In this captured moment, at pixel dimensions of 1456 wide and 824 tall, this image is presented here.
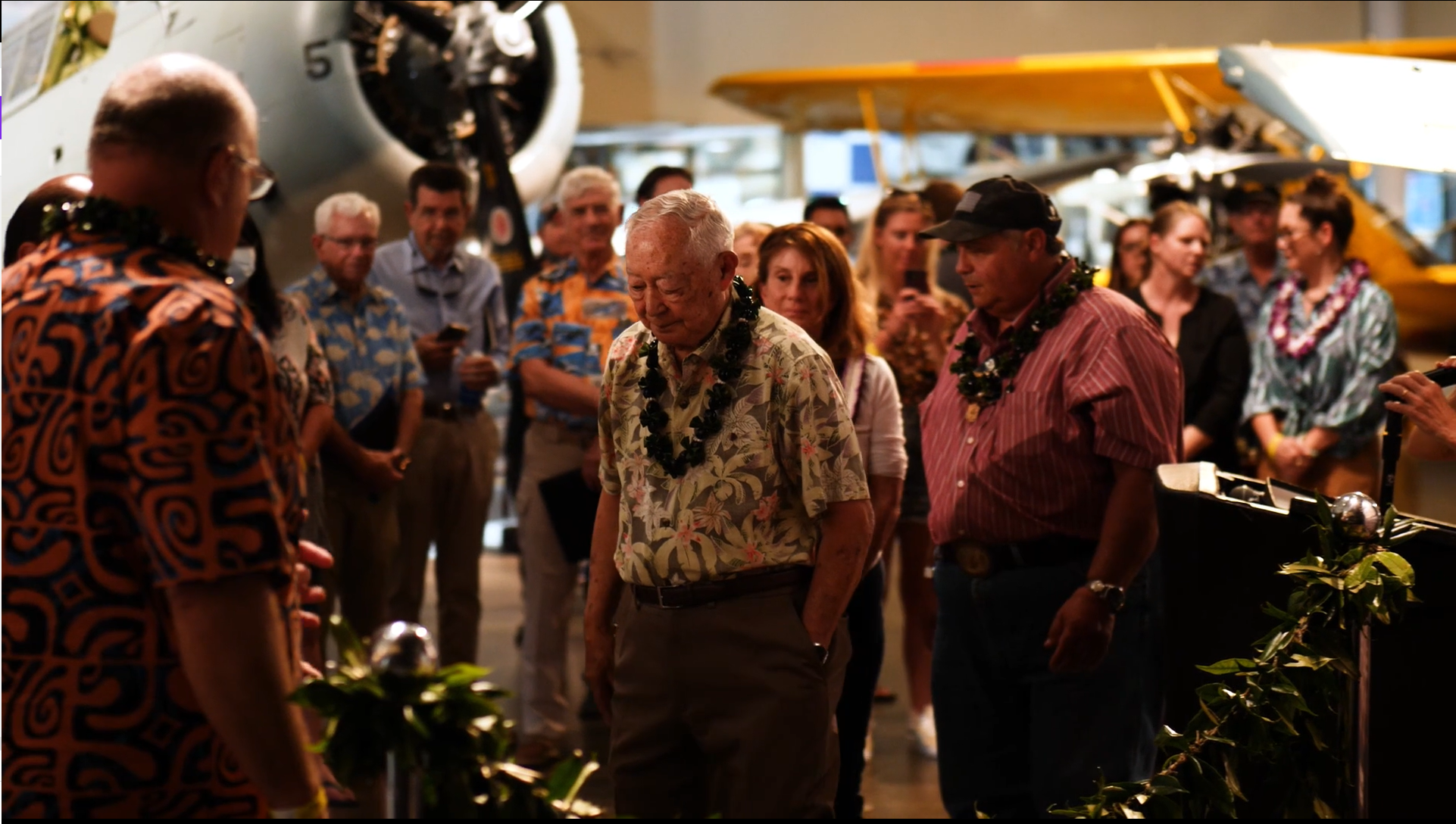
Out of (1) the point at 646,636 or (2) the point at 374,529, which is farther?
(2) the point at 374,529

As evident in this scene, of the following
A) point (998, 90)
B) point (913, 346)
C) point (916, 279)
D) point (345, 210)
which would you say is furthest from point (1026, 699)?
point (998, 90)

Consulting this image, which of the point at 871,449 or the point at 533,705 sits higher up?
the point at 871,449

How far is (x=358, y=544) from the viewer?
406cm

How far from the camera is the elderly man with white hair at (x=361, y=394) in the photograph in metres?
4.03

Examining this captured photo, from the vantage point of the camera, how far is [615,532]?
94.7 inches

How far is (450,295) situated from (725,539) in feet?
8.95

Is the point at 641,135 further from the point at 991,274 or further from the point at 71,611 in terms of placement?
the point at 71,611

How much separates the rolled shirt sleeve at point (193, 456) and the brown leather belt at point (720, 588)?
0.91 metres

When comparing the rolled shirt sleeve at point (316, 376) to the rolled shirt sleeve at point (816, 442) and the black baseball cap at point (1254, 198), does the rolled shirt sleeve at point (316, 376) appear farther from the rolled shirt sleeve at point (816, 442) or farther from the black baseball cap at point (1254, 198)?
the black baseball cap at point (1254, 198)

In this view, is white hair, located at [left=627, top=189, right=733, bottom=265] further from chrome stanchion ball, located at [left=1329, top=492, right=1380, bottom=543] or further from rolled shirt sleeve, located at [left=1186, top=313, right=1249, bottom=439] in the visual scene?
rolled shirt sleeve, located at [left=1186, top=313, right=1249, bottom=439]

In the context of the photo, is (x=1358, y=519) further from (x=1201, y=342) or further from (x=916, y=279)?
(x=1201, y=342)

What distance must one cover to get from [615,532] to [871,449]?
28.6 inches

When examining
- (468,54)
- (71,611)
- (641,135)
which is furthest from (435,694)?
(641,135)

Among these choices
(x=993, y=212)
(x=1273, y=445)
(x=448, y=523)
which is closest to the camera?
(x=993, y=212)
